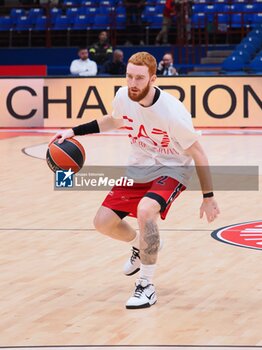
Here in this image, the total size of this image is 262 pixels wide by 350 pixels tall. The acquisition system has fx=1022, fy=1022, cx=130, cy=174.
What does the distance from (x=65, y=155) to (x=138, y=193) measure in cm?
62

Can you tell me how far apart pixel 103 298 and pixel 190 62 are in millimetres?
21353

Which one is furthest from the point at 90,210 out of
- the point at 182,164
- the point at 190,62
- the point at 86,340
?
the point at 190,62

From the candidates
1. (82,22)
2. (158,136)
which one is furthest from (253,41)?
(158,136)

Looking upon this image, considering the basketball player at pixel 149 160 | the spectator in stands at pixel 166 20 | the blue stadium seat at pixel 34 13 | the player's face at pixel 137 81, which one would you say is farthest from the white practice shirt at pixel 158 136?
the blue stadium seat at pixel 34 13

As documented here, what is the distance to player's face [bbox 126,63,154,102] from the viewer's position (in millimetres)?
7176

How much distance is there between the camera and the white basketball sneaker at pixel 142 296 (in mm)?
7309

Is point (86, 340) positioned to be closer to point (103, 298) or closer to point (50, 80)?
point (103, 298)

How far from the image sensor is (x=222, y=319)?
6.98 meters

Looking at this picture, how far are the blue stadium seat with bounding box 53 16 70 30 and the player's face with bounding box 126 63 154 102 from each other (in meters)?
23.2

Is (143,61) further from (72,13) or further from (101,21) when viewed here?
(72,13)

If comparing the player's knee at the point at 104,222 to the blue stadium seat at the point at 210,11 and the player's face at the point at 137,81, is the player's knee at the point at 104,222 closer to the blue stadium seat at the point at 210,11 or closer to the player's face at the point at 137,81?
the player's face at the point at 137,81

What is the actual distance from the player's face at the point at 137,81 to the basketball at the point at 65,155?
73 cm

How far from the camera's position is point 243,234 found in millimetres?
10273

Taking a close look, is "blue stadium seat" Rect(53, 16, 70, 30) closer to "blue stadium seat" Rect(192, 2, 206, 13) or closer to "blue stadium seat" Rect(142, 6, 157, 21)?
"blue stadium seat" Rect(142, 6, 157, 21)
